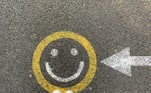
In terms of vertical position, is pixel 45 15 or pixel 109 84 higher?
pixel 45 15

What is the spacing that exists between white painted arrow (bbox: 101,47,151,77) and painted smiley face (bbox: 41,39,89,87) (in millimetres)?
222

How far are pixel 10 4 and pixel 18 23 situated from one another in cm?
19

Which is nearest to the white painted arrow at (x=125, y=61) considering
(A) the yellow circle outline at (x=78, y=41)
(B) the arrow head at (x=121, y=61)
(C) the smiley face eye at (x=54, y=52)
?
(B) the arrow head at (x=121, y=61)

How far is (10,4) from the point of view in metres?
3.84

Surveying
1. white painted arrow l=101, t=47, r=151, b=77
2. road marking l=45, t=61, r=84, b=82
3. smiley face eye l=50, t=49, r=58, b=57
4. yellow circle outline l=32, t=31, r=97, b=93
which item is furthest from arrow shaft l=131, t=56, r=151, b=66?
smiley face eye l=50, t=49, r=58, b=57

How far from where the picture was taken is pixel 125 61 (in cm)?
375

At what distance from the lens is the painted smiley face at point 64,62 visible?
3727mm

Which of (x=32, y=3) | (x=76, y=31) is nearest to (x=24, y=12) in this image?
(x=32, y=3)

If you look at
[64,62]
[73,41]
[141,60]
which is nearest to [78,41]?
[73,41]

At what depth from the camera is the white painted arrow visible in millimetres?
3730

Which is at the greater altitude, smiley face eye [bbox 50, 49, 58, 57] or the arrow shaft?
smiley face eye [bbox 50, 49, 58, 57]

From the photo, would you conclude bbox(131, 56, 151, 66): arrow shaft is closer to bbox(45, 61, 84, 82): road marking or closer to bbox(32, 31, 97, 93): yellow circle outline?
bbox(32, 31, 97, 93): yellow circle outline

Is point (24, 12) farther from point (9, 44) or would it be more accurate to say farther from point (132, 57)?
point (132, 57)

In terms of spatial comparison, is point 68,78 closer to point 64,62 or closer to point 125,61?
point 64,62
